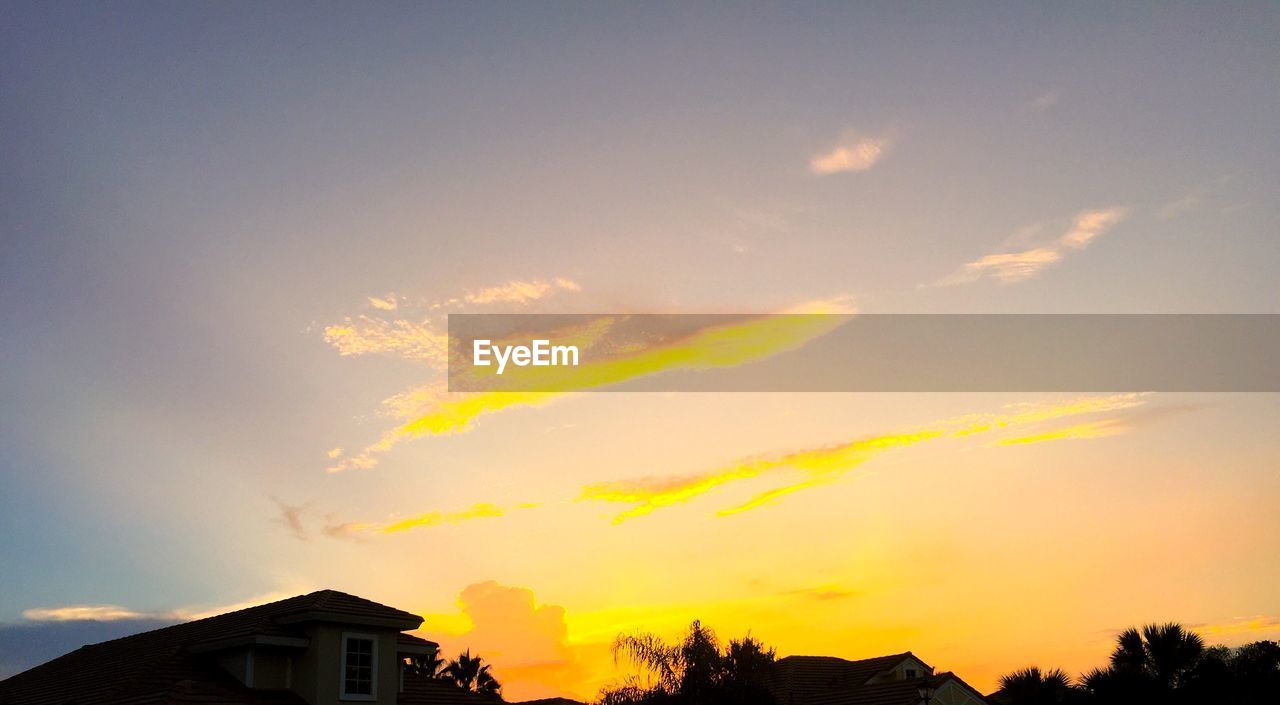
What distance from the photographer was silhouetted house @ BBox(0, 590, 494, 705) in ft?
101

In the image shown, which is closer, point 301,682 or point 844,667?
point 301,682

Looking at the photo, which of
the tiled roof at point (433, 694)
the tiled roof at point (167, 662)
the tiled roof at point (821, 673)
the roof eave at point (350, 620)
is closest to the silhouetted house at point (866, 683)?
the tiled roof at point (821, 673)

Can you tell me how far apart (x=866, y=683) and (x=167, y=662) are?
36544 millimetres

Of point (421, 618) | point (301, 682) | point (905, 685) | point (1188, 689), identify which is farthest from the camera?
point (905, 685)

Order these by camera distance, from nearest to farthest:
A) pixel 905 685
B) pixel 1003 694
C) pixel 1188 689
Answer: pixel 1188 689, pixel 1003 694, pixel 905 685

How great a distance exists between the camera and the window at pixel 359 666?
31.9 metres

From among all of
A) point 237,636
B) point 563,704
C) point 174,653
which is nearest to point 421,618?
point 237,636

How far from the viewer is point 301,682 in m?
31.6

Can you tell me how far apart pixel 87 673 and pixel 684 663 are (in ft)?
72.2

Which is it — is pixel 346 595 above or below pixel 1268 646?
above

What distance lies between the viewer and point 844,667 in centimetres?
5925

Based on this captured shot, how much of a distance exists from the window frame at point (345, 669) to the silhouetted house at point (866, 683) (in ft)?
73.6

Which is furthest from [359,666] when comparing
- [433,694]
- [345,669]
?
[433,694]

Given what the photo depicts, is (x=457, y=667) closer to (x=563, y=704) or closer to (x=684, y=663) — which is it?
(x=563, y=704)
